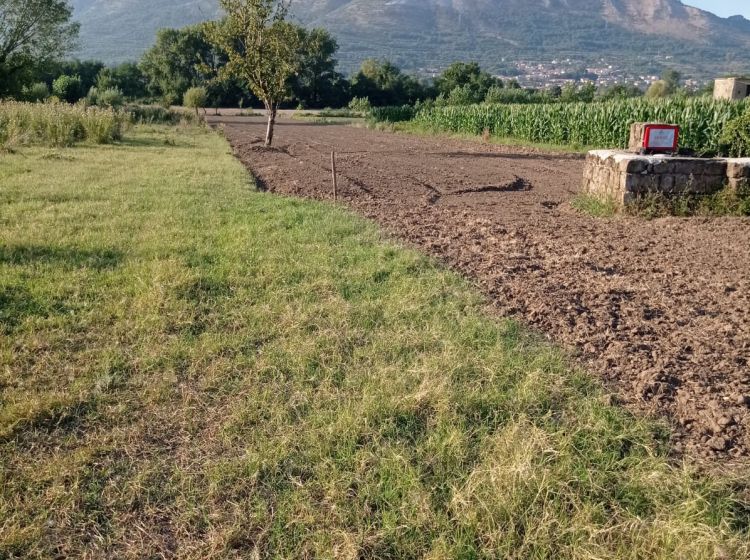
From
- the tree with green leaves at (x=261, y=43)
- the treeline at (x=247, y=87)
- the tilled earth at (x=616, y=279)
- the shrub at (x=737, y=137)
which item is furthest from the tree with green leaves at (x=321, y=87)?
the tilled earth at (x=616, y=279)

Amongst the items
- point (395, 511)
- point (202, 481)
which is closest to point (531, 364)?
point (395, 511)

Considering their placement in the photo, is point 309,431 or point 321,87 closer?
point 309,431

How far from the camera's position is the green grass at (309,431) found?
7.89 ft

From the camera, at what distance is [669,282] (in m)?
5.57

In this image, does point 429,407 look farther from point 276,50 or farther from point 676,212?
point 276,50

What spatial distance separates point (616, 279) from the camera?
220 inches

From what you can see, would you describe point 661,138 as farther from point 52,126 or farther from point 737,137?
point 52,126

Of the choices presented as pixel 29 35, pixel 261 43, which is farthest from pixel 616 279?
pixel 29 35

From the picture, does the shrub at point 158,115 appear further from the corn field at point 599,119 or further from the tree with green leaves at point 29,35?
the corn field at point 599,119

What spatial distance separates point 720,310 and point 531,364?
2125 mm

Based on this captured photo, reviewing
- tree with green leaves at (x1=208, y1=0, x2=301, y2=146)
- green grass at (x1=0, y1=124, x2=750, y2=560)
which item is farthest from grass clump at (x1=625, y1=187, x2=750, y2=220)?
tree with green leaves at (x1=208, y1=0, x2=301, y2=146)

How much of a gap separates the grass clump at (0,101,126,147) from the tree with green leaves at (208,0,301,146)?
14.8 feet

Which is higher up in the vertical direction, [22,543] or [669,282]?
[669,282]

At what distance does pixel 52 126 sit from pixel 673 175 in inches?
662
